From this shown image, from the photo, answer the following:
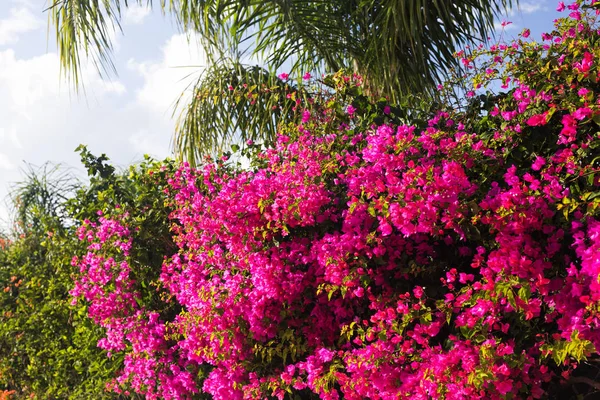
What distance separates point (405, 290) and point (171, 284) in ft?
5.93

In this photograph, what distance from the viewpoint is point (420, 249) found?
11.0 feet

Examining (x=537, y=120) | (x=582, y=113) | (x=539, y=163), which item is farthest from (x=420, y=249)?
(x=582, y=113)

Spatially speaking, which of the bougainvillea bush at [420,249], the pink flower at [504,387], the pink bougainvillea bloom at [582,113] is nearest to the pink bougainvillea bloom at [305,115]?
the bougainvillea bush at [420,249]

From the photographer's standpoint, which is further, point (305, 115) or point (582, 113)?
point (305, 115)

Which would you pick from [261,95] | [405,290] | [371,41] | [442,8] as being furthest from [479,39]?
[405,290]

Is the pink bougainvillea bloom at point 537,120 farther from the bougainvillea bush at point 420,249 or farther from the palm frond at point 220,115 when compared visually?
the palm frond at point 220,115

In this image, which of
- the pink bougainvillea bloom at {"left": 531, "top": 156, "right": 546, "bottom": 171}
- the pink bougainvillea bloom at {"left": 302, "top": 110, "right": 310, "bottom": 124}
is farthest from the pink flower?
the pink bougainvillea bloom at {"left": 302, "top": 110, "right": 310, "bottom": 124}

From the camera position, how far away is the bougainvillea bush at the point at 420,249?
277 centimetres

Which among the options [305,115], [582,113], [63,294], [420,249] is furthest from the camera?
[63,294]

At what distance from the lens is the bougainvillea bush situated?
277 centimetres

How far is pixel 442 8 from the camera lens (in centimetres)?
618

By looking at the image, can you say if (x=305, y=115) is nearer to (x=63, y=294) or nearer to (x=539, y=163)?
(x=539, y=163)

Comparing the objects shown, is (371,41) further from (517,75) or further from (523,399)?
(523,399)

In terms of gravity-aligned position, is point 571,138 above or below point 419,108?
below
